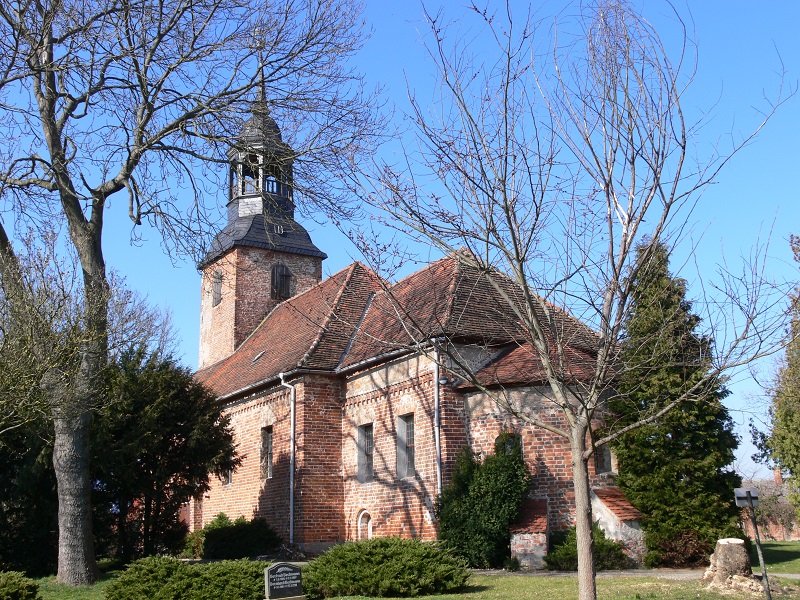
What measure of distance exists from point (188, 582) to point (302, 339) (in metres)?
12.4

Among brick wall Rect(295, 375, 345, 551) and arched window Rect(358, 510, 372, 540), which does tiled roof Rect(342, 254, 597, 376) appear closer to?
brick wall Rect(295, 375, 345, 551)

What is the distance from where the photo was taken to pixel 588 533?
7.38 metres

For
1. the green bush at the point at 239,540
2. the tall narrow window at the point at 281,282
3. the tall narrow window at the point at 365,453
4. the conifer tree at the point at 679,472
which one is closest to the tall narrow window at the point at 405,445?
the tall narrow window at the point at 365,453

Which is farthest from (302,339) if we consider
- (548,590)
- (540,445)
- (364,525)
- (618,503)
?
(548,590)

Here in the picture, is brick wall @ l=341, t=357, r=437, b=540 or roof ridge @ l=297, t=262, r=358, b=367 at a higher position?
roof ridge @ l=297, t=262, r=358, b=367

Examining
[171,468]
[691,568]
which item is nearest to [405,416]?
[171,468]

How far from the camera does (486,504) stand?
1659 centimetres

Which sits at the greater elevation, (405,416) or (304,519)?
(405,416)

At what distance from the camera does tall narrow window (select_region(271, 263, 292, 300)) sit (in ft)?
103

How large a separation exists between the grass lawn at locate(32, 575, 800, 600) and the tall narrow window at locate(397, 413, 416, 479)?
530cm

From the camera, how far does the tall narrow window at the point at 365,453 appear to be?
821 inches

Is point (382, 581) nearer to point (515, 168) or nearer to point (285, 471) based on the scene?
point (515, 168)

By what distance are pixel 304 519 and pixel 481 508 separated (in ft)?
19.0

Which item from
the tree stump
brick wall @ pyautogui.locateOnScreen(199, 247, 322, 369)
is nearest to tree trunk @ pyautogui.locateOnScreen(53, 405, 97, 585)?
the tree stump
